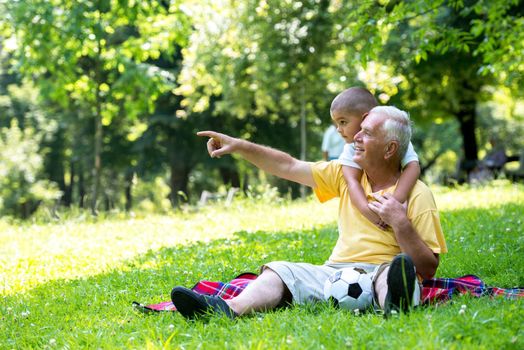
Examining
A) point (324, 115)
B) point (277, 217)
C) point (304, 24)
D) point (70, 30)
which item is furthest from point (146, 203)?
point (277, 217)

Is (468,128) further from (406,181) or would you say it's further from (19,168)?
(19,168)

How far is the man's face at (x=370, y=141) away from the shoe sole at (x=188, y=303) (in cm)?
137

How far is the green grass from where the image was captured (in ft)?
10.7

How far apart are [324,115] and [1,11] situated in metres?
11.9

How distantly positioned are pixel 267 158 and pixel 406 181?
3.19ft

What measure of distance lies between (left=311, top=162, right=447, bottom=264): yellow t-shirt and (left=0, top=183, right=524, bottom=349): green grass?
456mm

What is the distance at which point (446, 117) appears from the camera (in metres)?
A: 24.9

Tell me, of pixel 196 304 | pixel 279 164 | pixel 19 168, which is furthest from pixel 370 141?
pixel 19 168

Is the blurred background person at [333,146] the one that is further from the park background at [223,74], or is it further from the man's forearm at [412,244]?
the man's forearm at [412,244]

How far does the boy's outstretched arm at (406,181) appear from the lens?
4086 millimetres

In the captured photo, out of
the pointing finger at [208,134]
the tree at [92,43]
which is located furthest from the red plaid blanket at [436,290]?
the tree at [92,43]

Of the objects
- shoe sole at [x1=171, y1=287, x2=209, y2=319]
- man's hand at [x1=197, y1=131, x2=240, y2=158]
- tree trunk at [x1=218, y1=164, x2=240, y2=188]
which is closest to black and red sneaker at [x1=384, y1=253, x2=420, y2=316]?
shoe sole at [x1=171, y1=287, x2=209, y2=319]

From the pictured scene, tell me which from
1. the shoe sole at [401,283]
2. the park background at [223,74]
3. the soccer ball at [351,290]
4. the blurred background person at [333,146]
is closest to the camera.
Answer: the shoe sole at [401,283]

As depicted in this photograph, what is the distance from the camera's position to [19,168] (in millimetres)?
33844
